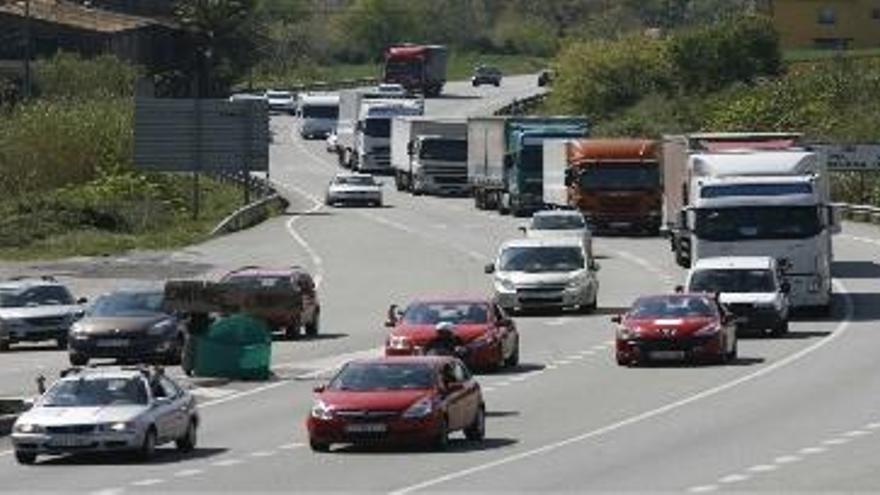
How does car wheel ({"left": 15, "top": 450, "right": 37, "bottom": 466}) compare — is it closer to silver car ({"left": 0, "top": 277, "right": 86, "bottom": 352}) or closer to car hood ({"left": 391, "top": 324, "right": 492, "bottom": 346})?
car hood ({"left": 391, "top": 324, "right": 492, "bottom": 346})

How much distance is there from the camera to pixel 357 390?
108 ft

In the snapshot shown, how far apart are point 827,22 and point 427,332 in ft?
447

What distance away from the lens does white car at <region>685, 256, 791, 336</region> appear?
52031 mm

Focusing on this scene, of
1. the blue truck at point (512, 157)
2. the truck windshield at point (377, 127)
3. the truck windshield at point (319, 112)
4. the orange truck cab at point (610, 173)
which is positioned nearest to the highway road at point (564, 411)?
the orange truck cab at point (610, 173)

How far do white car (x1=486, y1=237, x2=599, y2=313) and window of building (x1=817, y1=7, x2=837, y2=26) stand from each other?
11962 cm

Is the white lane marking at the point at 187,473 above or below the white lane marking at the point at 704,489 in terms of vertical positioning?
below

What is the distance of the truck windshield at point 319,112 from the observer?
146000mm

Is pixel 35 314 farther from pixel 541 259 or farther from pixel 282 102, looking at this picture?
pixel 282 102

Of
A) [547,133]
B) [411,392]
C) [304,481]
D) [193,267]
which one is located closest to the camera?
[304,481]

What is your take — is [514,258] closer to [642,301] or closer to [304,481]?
[642,301]

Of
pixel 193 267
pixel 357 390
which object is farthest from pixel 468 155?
pixel 357 390

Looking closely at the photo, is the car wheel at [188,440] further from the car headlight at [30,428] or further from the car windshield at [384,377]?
the car headlight at [30,428]

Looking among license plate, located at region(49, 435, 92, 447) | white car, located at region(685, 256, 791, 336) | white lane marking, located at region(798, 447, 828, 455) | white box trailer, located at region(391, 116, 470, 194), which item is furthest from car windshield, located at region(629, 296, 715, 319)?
white box trailer, located at region(391, 116, 470, 194)

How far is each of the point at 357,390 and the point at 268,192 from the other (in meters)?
70.7
